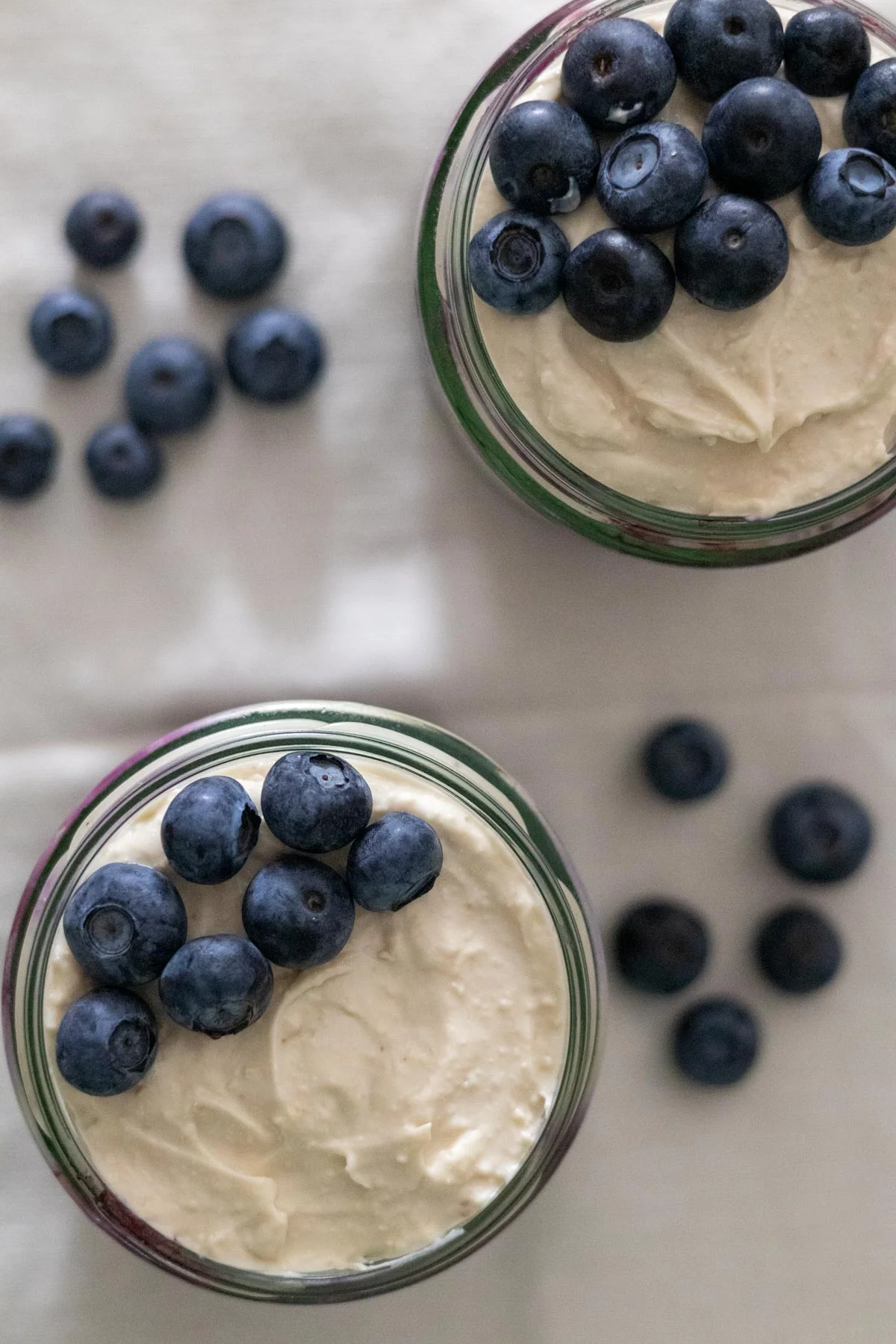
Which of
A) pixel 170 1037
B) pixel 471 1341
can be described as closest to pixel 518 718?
pixel 170 1037

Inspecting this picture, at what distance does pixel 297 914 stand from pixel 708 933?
0.52 metres

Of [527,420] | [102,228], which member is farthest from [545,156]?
[102,228]

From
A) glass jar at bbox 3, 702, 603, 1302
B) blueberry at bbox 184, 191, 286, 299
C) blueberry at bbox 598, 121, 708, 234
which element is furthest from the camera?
blueberry at bbox 184, 191, 286, 299

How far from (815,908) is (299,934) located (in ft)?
1.96

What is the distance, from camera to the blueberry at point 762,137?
799mm

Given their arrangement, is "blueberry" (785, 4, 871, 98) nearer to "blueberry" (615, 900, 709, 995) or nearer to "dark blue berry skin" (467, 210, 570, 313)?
"dark blue berry skin" (467, 210, 570, 313)

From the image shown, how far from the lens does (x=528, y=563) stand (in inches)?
44.8

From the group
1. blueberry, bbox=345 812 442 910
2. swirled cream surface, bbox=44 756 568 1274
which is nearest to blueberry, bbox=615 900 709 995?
swirled cream surface, bbox=44 756 568 1274

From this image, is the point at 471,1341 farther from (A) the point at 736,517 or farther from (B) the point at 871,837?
Answer: (A) the point at 736,517

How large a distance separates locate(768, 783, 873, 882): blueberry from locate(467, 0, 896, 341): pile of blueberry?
52 cm

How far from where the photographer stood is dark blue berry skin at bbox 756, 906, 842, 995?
1.14m

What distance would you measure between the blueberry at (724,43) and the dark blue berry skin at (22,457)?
0.64 m

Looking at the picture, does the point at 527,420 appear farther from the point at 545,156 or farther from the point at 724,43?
the point at 724,43

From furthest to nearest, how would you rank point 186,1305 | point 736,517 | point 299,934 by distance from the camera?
point 186,1305
point 736,517
point 299,934
